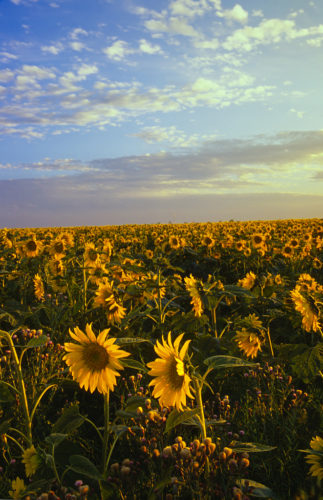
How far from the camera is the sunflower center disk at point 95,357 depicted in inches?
74.0

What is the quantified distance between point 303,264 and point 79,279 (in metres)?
5.60

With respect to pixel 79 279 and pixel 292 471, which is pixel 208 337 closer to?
pixel 292 471

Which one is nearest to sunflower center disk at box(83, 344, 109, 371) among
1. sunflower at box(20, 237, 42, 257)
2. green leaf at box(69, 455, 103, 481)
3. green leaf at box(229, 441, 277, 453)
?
green leaf at box(69, 455, 103, 481)

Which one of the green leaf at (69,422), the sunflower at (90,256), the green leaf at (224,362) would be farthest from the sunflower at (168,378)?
the sunflower at (90,256)

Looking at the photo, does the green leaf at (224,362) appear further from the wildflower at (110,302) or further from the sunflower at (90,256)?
Result: the sunflower at (90,256)

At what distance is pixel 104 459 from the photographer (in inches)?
77.6

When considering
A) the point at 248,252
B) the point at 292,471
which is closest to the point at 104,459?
the point at 292,471

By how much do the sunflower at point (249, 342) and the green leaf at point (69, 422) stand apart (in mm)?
1614

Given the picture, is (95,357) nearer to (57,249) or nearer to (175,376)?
(175,376)

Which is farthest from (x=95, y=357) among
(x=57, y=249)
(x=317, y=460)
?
(x=57, y=249)

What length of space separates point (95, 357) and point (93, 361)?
29mm

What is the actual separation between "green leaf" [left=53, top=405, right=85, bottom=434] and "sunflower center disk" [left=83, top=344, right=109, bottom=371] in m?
0.31

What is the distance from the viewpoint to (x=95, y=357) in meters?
1.90

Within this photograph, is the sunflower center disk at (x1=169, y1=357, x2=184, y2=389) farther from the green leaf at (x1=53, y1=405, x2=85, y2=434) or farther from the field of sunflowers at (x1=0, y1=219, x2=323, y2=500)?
the green leaf at (x1=53, y1=405, x2=85, y2=434)
